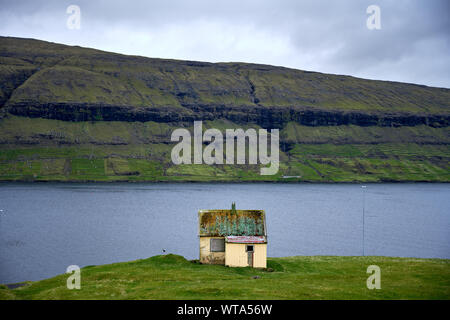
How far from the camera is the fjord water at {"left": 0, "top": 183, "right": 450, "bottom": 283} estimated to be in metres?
83.3

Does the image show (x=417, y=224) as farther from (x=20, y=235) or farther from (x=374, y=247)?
(x=20, y=235)

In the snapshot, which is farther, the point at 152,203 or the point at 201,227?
the point at 152,203

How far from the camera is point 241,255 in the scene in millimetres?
54094

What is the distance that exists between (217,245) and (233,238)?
234cm

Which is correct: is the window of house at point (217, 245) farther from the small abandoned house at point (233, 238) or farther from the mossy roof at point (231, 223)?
the mossy roof at point (231, 223)

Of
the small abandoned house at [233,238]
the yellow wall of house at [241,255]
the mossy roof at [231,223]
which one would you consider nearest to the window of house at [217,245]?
the small abandoned house at [233,238]

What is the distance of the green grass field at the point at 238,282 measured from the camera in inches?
1455

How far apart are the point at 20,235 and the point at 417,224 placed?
3977 inches

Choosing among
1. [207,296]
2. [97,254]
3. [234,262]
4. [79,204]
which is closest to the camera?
[207,296]

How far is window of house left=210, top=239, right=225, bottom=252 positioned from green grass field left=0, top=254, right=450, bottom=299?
2.85m
